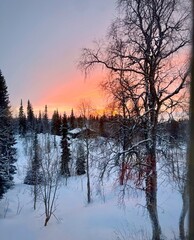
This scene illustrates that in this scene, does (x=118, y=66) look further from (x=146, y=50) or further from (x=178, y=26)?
(x=178, y=26)

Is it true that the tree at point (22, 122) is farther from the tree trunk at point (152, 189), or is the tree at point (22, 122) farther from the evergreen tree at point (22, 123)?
the tree trunk at point (152, 189)

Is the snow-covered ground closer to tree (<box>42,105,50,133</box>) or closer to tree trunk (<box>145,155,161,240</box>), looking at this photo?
tree trunk (<box>145,155,161,240</box>)

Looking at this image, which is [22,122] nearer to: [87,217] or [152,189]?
[87,217]

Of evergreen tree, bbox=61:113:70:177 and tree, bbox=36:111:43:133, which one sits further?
tree, bbox=36:111:43:133

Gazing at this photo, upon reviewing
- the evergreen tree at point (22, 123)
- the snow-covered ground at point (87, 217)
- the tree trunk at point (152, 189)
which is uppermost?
the evergreen tree at point (22, 123)

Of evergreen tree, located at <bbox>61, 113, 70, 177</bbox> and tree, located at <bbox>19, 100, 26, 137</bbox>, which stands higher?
tree, located at <bbox>19, 100, 26, 137</bbox>

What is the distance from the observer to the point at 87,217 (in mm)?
18578

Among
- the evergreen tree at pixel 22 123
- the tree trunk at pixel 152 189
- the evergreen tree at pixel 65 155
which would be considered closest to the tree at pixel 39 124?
the evergreen tree at pixel 22 123

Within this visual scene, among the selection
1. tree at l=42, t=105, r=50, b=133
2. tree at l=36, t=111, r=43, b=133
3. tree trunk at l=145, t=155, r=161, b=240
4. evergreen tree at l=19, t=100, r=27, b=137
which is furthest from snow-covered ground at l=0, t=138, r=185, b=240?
tree at l=36, t=111, r=43, b=133

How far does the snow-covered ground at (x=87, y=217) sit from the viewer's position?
46.7 ft

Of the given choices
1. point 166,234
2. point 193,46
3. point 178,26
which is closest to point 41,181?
point 166,234

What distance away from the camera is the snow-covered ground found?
14.2 metres

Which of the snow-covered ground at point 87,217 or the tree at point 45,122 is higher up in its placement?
the tree at point 45,122

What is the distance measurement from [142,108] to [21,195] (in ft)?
64.1
